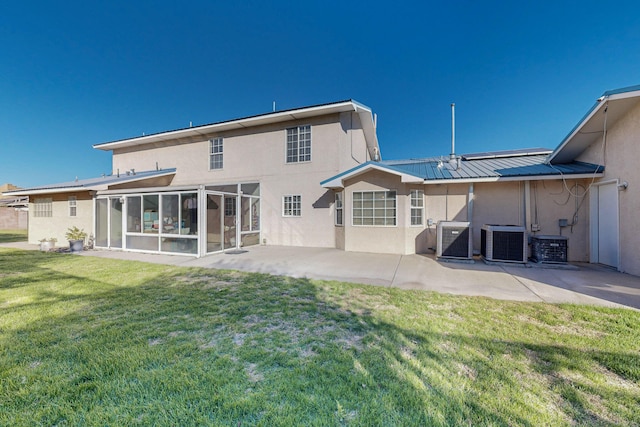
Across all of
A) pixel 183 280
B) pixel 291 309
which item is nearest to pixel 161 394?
pixel 291 309

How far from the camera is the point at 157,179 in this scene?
14.8m

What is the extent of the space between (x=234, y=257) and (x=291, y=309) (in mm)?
5774

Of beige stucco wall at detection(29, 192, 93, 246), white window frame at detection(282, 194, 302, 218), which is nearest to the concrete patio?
white window frame at detection(282, 194, 302, 218)

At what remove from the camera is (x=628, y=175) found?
671 centimetres

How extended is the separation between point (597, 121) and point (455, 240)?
207 inches

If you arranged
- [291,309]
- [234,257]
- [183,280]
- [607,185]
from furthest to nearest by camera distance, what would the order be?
1. [234,257]
2. [607,185]
3. [183,280]
4. [291,309]

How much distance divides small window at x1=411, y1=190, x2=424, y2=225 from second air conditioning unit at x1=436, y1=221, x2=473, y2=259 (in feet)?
4.78

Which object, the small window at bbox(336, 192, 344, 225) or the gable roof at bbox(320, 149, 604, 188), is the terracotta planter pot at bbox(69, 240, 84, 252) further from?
the small window at bbox(336, 192, 344, 225)

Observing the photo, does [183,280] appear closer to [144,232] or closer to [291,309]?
[291,309]

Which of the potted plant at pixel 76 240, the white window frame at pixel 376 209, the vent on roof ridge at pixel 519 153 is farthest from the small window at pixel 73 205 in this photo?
the vent on roof ridge at pixel 519 153

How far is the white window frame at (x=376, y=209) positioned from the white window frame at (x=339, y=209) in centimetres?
56

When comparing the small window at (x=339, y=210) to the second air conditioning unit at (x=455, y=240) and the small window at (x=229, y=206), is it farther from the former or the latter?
the small window at (x=229, y=206)

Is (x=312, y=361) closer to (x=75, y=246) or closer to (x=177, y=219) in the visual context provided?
(x=177, y=219)

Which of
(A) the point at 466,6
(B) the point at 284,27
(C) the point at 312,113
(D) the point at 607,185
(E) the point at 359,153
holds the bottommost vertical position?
(D) the point at 607,185
